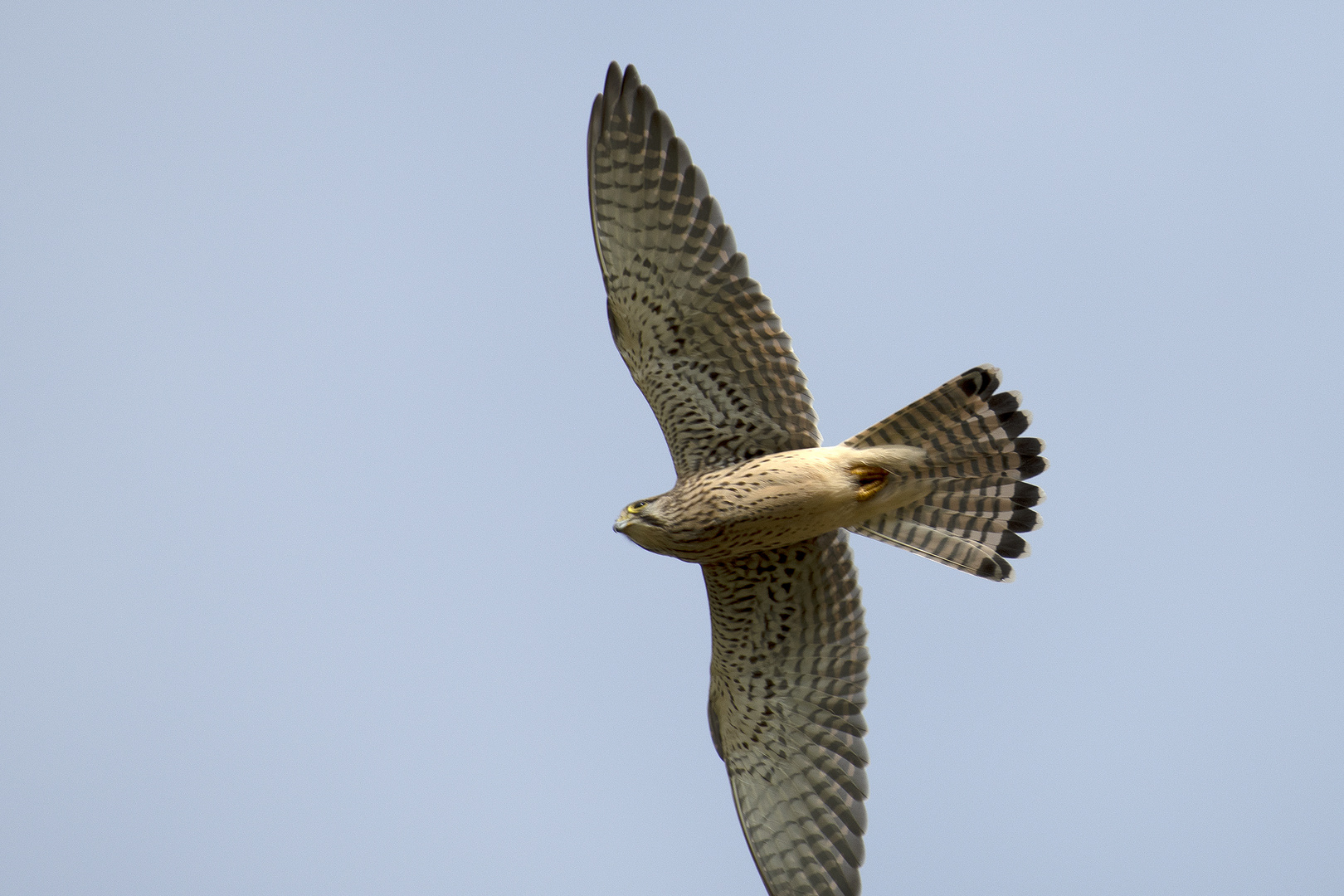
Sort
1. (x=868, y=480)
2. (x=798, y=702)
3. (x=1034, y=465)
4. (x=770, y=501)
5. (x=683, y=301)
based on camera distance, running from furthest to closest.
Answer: (x=798, y=702) → (x=1034, y=465) → (x=868, y=480) → (x=683, y=301) → (x=770, y=501)

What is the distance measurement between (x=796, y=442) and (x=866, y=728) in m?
2.24

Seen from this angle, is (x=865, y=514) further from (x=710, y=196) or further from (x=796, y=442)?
(x=710, y=196)

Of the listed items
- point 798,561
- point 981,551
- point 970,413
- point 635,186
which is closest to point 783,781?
point 798,561

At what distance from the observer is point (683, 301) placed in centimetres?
797

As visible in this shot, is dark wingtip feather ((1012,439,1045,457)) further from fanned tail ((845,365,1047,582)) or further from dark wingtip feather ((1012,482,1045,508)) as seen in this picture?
dark wingtip feather ((1012,482,1045,508))

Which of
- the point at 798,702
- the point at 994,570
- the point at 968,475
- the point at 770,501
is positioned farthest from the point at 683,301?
the point at 798,702

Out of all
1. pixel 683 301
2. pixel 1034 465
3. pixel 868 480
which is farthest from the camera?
pixel 1034 465

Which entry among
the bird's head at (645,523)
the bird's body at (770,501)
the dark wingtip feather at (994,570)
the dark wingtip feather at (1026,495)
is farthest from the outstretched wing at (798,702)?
the dark wingtip feather at (1026,495)

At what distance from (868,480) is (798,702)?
6.02 feet

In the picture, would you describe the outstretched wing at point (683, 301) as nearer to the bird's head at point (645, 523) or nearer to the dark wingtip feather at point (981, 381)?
the bird's head at point (645, 523)

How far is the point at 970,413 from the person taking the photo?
26.7 ft

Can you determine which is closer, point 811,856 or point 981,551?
point 981,551

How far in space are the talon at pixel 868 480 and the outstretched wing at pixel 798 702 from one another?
0.51 metres

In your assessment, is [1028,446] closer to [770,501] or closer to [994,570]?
[994,570]
